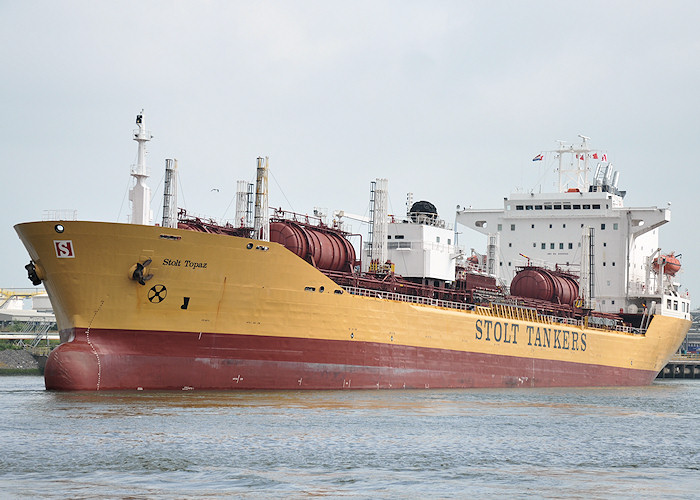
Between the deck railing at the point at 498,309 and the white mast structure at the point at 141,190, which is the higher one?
the white mast structure at the point at 141,190

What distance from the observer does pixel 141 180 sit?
25.8 meters

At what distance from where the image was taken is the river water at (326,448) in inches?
481

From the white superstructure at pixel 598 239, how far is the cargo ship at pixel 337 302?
0.08 meters

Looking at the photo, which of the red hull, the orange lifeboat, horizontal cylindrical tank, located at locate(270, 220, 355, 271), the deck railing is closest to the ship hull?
the red hull

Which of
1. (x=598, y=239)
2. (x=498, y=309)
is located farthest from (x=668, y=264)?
(x=498, y=309)

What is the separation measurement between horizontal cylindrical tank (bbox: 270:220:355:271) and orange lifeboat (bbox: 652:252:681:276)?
19320mm

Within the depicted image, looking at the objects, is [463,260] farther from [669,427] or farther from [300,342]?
[669,427]

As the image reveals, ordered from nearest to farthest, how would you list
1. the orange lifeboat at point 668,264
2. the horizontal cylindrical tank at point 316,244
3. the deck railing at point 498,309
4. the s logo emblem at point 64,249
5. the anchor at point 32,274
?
the s logo emblem at point 64,249
the anchor at point 32,274
the horizontal cylindrical tank at point 316,244
the deck railing at point 498,309
the orange lifeboat at point 668,264

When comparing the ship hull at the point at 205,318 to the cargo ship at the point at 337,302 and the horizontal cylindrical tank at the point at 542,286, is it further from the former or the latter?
the horizontal cylindrical tank at the point at 542,286

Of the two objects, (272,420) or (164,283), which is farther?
(164,283)

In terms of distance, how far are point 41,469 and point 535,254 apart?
32991mm

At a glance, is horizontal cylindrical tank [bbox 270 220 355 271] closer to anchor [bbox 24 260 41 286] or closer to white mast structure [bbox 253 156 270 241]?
white mast structure [bbox 253 156 270 241]

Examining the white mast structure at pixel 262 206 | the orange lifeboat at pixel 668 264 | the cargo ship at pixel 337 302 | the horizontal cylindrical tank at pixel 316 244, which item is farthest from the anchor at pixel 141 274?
the orange lifeboat at pixel 668 264

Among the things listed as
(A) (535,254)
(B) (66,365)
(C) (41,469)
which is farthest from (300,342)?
(A) (535,254)
